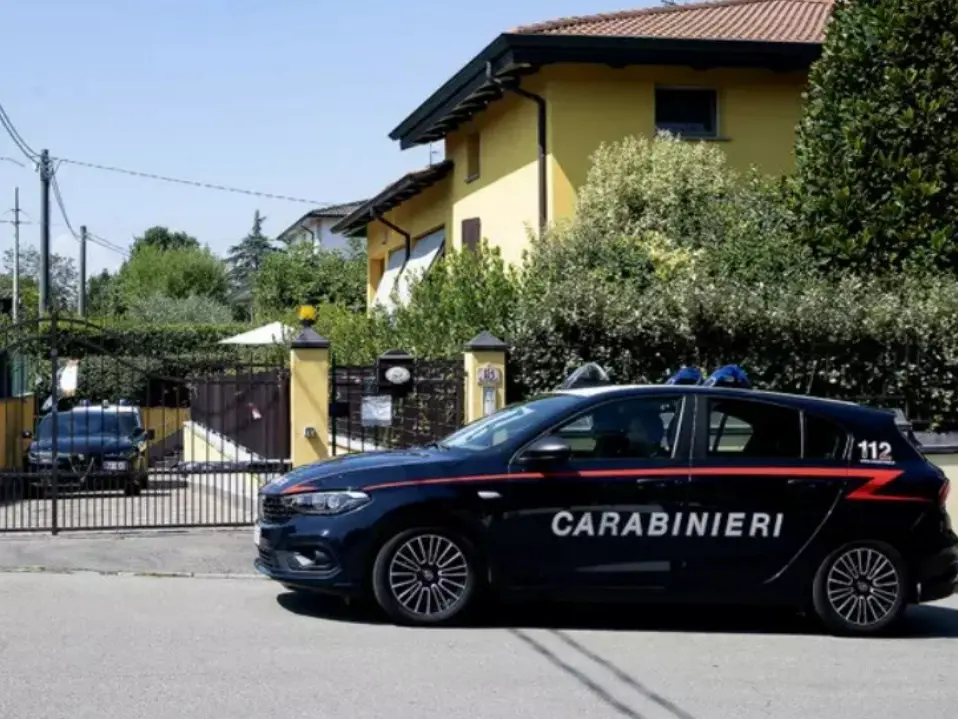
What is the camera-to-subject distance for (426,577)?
31.6 ft

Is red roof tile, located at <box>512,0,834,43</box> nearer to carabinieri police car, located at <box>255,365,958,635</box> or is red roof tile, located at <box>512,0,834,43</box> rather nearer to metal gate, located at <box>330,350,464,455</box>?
metal gate, located at <box>330,350,464,455</box>

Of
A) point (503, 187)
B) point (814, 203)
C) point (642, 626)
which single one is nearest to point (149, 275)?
point (503, 187)

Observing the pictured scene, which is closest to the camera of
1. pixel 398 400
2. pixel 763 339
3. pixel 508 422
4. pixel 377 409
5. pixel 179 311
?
pixel 508 422

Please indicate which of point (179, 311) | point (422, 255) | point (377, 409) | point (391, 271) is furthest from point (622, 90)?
point (179, 311)

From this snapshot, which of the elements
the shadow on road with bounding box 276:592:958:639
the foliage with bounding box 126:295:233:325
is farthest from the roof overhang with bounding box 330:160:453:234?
the foliage with bounding box 126:295:233:325

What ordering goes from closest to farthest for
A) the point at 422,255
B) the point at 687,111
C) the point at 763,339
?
1. the point at 763,339
2. the point at 687,111
3. the point at 422,255

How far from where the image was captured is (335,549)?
31.3ft

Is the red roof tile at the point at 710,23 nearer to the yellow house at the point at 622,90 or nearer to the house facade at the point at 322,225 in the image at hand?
the yellow house at the point at 622,90

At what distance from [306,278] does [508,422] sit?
46772mm

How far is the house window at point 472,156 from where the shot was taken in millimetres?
25969

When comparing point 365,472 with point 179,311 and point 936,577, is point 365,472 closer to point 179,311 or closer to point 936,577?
point 936,577

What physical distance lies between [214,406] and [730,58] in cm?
939

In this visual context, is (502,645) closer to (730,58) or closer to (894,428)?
(894,428)

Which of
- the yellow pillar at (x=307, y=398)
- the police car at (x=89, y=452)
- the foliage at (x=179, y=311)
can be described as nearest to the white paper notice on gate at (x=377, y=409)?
the yellow pillar at (x=307, y=398)
